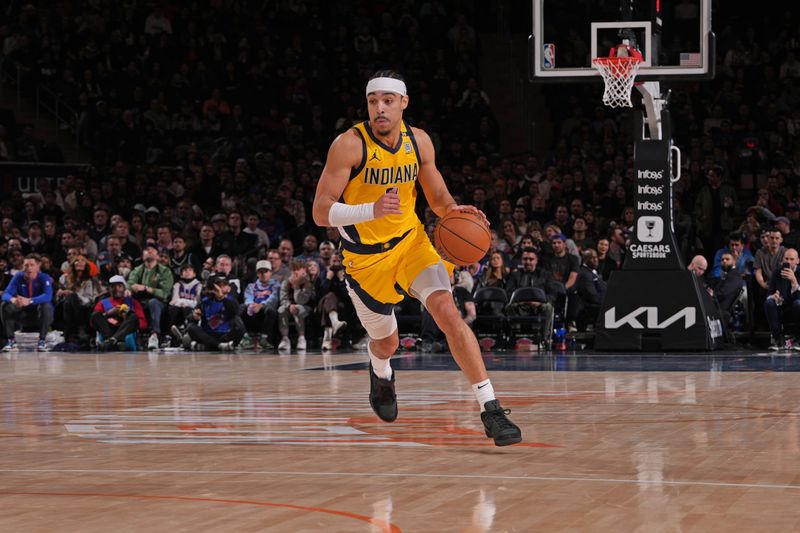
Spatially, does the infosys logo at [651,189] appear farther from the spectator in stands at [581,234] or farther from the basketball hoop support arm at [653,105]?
the spectator in stands at [581,234]

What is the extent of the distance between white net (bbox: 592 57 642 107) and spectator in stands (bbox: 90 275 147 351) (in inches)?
264

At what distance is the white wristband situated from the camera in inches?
256

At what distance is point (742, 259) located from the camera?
1506 centimetres

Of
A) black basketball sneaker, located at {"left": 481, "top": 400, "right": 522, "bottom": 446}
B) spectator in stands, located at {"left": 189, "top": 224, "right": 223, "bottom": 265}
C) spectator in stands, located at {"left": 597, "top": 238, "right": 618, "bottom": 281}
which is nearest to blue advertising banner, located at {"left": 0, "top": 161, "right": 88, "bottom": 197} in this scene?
spectator in stands, located at {"left": 189, "top": 224, "right": 223, "bottom": 265}

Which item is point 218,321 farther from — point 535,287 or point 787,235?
point 787,235

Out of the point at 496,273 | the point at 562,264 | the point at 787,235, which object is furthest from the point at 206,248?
the point at 787,235

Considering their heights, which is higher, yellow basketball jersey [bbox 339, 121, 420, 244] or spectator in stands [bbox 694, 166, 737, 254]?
spectator in stands [bbox 694, 166, 737, 254]

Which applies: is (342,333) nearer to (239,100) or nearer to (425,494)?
(239,100)

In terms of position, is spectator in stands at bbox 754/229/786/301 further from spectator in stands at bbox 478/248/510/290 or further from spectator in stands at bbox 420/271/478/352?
spectator in stands at bbox 420/271/478/352

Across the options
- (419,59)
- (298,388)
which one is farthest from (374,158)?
(419,59)

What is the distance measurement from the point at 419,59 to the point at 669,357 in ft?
34.1

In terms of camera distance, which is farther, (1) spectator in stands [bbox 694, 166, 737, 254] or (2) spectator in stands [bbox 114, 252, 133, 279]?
(2) spectator in stands [bbox 114, 252, 133, 279]

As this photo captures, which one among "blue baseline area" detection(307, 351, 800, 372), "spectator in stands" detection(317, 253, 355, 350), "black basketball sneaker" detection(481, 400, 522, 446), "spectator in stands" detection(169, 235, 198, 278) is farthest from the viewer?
"spectator in stands" detection(169, 235, 198, 278)

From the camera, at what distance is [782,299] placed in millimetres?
14164
